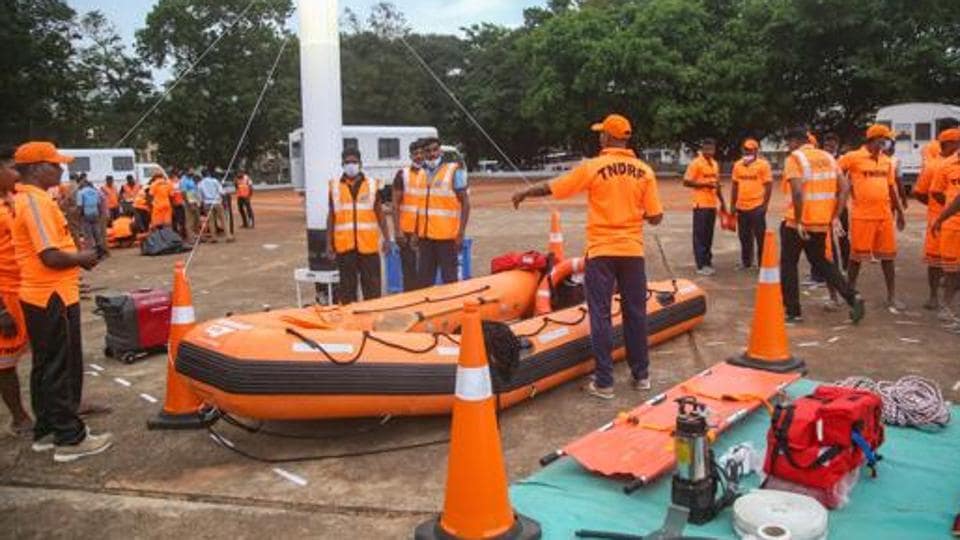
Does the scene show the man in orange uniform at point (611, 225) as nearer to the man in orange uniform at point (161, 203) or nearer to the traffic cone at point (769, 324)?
the traffic cone at point (769, 324)

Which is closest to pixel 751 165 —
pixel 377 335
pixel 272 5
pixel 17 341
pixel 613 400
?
pixel 613 400

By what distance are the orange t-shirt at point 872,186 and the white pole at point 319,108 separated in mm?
5161

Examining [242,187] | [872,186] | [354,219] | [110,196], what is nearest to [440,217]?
[354,219]

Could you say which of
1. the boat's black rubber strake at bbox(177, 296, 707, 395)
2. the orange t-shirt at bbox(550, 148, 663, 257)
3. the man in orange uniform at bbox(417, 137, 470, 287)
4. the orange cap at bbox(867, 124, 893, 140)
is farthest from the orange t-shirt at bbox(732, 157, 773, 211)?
the boat's black rubber strake at bbox(177, 296, 707, 395)

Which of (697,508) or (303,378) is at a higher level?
(303,378)

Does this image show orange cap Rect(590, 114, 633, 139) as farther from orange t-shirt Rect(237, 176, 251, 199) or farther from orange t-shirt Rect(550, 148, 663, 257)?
orange t-shirt Rect(237, 176, 251, 199)

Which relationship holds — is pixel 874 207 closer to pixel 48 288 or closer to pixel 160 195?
pixel 48 288

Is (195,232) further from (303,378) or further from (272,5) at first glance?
(272,5)

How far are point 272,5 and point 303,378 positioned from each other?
38582 mm

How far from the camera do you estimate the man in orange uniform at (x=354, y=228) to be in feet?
24.8

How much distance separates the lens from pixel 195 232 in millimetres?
18000

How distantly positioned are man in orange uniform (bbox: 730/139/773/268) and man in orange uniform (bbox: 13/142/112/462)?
7.63 metres

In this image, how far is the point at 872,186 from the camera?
768 centimetres

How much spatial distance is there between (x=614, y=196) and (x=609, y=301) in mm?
703
